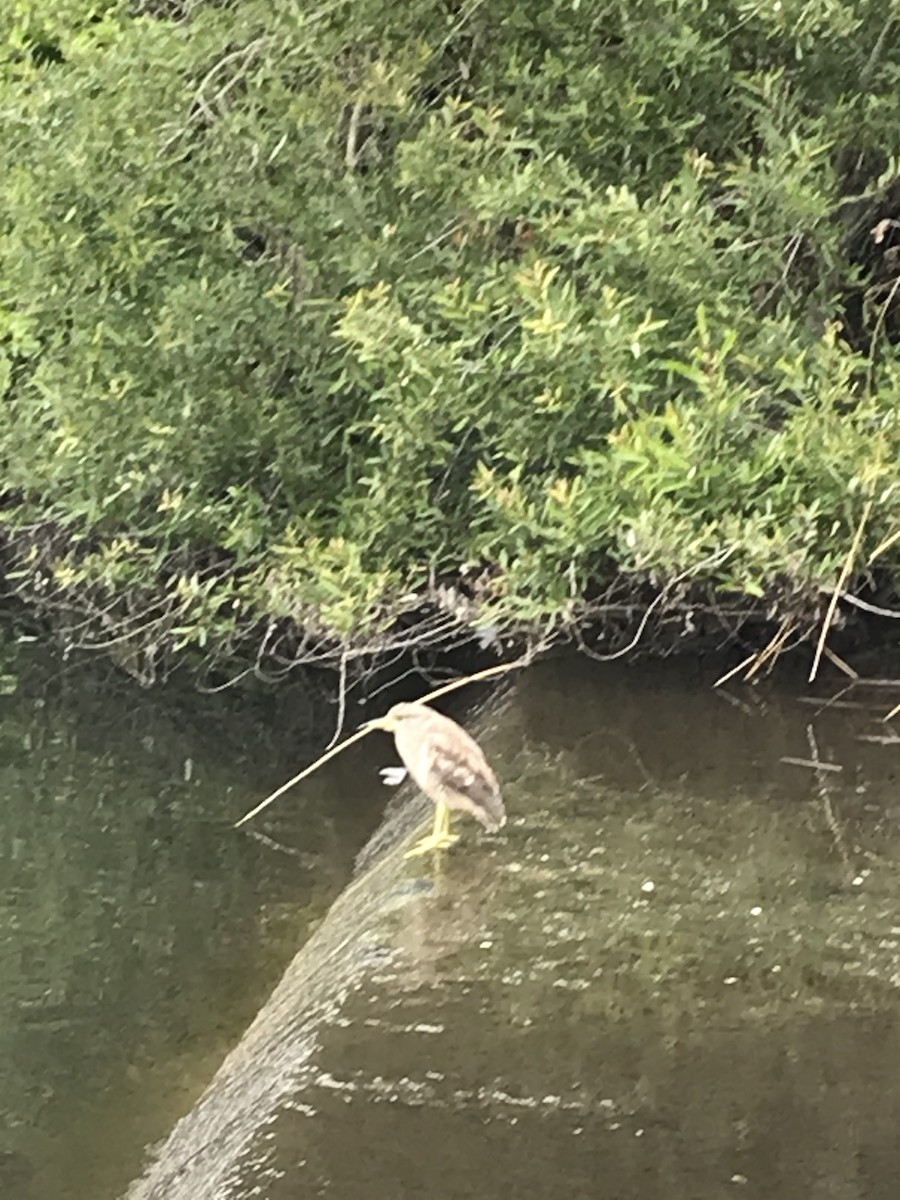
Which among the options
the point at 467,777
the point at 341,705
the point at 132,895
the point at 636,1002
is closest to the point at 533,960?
the point at 636,1002

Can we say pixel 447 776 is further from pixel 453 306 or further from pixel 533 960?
pixel 453 306

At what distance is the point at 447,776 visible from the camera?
3670 mm

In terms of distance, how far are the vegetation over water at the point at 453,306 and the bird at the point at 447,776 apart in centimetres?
103

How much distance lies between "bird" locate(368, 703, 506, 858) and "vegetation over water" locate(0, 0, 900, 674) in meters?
1.03

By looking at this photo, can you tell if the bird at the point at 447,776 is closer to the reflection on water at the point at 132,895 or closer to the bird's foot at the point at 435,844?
the bird's foot at the point at 435,844

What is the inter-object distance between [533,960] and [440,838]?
65 cm

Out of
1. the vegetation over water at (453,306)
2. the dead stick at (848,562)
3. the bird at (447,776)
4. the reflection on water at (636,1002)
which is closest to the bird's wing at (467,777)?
the bird at (447,776)

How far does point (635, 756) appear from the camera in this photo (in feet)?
14.6

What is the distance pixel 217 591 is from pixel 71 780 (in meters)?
1.09

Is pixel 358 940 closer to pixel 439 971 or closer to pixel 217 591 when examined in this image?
pixel 439 971

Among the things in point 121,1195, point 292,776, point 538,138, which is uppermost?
point 538,138

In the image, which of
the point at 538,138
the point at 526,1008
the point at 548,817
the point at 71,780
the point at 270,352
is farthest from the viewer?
the point at 71,780

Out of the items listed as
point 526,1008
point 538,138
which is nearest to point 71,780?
point 538,138

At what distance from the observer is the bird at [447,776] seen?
12.0ft
